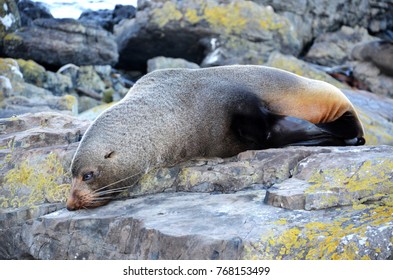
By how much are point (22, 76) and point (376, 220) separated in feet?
27.1

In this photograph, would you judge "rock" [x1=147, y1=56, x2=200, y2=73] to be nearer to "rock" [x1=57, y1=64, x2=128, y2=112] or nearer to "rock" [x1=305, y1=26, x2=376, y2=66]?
"rock" [x1=57, y1=64, x2=128, y2=112]

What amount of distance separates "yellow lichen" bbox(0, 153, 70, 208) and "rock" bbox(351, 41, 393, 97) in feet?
28.9

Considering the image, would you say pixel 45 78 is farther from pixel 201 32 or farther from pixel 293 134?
pixel 293 134

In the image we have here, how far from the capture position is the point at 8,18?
39.2ft

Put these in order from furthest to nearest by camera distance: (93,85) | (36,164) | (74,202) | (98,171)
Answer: (93,85)
(36,164)
(98,171)
(74,202)

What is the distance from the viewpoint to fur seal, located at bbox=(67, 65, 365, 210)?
4695 millimetres

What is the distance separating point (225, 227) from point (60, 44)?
8990 millimetres

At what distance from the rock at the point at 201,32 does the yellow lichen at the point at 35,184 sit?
26.0ft

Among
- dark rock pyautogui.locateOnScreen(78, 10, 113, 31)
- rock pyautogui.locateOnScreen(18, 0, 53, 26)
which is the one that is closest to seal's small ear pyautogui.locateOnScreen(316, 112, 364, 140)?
rock pyautogui.locateOnScreen(18, 0, 53, 26)

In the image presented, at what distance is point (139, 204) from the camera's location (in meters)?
4.38

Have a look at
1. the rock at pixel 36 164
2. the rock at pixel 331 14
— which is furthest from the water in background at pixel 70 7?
the rock at pixel 36 164

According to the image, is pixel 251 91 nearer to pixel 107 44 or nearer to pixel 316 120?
pixel 316 120

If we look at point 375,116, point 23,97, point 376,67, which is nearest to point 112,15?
point 376,67

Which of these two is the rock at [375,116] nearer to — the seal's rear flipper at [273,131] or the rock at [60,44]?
the seal's rear flipper at [273,131]
